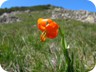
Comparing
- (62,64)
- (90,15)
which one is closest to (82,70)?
(62,64)

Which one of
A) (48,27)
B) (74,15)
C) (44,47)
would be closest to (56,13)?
(74,15)

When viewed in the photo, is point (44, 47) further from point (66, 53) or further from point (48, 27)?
point (48, 27)

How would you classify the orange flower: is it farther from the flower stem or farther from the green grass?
the green grass

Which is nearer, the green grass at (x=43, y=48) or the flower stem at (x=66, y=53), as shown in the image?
the flower stem at (x=66, y=53)

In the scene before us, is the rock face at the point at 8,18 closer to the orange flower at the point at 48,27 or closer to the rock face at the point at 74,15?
the rock face at the point at 74,15

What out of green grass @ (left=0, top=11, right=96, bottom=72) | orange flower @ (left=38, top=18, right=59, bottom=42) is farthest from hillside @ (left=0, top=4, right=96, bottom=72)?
orange flower @ (left=38, top=18, right=59, bottom=42)

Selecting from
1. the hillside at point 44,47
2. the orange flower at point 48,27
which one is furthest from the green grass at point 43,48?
the orange flower at point 48,27
